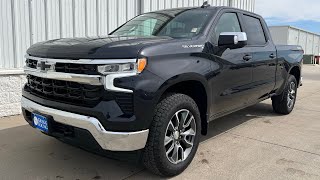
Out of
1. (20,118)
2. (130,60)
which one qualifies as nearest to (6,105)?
(20,118)

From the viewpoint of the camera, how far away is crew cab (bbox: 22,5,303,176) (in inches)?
117

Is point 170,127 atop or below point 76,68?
below

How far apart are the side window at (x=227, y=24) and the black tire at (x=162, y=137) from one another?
1.10m

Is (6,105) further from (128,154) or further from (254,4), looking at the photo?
(254,4)

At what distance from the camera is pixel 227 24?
453 cm

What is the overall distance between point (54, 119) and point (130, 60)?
957 mm

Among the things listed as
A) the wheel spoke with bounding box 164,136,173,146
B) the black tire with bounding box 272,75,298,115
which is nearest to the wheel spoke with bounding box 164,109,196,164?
the wheel spoke with bounding box 164,136,173,146

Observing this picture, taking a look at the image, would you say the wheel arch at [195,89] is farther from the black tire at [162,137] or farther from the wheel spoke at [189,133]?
the wheel spoke at [189,133]

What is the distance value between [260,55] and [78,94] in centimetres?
303

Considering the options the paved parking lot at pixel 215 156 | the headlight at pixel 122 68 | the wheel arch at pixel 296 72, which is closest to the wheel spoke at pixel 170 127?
the paved parking lot at pixel 215 156

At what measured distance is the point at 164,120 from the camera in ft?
10.6

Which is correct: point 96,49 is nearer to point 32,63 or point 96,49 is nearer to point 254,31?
point 32,63

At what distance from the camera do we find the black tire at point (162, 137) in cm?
319

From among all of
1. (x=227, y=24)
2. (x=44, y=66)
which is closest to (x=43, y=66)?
(x=44, y=66)
